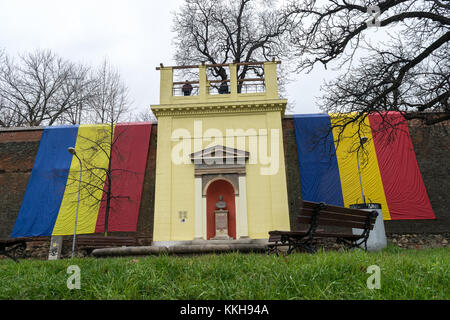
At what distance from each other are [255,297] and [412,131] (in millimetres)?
17361

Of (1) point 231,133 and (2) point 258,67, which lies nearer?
(1) point 231,133

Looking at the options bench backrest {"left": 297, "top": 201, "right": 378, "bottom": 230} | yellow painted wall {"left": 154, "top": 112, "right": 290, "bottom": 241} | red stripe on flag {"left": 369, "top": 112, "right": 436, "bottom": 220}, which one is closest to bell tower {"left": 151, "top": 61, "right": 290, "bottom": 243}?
yellow painted wall {"left": 154, "top": 112, "right": 290, "bottom": 241}

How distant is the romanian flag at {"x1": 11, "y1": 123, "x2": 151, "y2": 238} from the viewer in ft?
48.5

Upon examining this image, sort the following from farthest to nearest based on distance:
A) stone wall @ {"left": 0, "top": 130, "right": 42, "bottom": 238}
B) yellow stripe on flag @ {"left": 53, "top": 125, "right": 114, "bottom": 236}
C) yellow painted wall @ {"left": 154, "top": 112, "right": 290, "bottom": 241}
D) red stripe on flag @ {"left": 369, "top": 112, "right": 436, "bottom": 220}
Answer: stone wall @ {"left": 0, "top": 130, "right": 42, "bottom": 238}
yellow stripe on flag @ {"left": 53, "top": 125, "right": 114, "bottom": 236}
red stripe on flag @ {"left": 369, "top": 112, "right": 436, "bottom": 220}
yellow painted wall @ {"left": 154, "top": 112, "right": 290, "bottom": 241}

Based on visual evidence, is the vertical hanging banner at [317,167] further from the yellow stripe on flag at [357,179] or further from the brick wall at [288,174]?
the brick wall at [288,174]

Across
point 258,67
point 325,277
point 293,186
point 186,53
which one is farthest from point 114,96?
point 325,277

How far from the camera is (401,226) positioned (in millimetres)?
14672

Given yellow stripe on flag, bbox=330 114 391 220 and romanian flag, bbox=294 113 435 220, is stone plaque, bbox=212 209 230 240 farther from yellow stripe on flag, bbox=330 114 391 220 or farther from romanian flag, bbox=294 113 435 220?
yellow stripe on flag, bbox=330 114 391 220

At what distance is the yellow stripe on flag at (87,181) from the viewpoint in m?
14.7

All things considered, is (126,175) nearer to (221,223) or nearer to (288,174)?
(221,223)

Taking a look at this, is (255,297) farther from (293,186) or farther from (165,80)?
(165,80)

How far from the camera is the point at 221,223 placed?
14.3m

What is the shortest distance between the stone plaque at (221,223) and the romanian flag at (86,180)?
3.97 metres

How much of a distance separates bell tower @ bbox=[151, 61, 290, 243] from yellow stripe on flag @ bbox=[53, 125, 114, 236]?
3.11m
